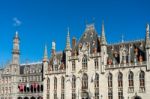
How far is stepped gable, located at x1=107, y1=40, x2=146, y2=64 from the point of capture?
273ft

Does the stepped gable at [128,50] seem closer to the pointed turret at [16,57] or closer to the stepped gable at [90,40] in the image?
the stepped gable at [90,40]

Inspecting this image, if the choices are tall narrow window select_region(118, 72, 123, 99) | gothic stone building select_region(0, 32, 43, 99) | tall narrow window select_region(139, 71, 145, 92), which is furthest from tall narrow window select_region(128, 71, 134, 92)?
gothic stone building select_region(0, 32, 43, 99)

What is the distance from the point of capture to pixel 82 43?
95375 millimetres

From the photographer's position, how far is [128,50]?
85125 millimetres

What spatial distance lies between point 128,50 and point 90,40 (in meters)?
12.9

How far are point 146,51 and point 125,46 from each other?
326 inches

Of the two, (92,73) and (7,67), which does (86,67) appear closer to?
(92,73)

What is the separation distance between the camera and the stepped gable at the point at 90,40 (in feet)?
301

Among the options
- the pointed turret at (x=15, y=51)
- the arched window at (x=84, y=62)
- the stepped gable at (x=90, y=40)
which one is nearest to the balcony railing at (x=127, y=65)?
the stepped gable at (x=90, y=40)

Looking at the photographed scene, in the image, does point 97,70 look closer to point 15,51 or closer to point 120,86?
point 120,86

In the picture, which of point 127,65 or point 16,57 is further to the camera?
point 16,57

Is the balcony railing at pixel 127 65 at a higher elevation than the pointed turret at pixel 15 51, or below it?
below

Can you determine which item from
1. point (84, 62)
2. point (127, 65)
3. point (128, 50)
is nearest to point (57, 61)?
point (84, 62)

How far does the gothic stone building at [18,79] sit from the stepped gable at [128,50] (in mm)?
26192
